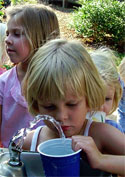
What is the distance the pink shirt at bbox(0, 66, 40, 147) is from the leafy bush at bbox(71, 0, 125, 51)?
6.46 meters

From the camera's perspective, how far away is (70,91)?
1424 mm

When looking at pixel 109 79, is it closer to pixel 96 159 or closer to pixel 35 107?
pixel 35 107

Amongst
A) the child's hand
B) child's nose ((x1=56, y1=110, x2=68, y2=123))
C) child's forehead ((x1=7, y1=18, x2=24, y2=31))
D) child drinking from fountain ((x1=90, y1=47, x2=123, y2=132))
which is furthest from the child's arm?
child's forehead ((x1=7, y1=18, x2=24, y2=31))

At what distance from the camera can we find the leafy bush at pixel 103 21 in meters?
8.54

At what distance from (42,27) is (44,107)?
44.7 inches

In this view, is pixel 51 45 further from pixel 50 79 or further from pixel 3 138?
pixel 3 138

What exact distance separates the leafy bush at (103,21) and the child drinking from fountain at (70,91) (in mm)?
7192

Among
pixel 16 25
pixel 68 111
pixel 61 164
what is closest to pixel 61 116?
pixel 68 111

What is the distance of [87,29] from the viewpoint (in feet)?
29.2

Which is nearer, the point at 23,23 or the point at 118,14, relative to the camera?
the point at 23,23

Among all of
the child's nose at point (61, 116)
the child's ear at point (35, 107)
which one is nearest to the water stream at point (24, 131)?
the child's nose at point (61, 116)

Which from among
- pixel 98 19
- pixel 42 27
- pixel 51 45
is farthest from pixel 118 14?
pixel 51 45

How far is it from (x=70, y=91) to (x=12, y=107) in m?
1.12

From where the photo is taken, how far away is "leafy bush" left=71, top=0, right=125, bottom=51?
8539 millimetres
